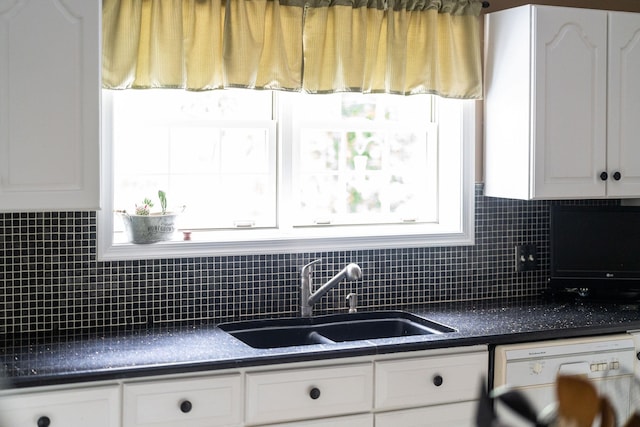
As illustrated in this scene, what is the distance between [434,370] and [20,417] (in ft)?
4.55

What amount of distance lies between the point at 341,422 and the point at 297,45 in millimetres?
1513

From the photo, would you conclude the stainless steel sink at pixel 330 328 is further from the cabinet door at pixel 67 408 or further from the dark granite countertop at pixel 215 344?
the cabinet door at pixel 67 408

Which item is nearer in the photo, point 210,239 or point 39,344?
point 39,344

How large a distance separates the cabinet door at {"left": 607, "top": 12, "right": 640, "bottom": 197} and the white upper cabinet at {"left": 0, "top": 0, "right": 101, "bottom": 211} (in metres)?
2.14

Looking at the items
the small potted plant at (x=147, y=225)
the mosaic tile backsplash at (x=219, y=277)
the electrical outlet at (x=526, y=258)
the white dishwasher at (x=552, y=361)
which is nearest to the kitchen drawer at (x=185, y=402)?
the mosaic tile backsplash at (x=219, y=277)

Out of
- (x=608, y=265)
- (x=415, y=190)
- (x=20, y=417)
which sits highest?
(x=415, y=190)

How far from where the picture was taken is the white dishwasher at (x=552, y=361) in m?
3.09

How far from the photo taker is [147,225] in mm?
3258

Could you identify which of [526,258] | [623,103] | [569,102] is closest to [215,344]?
[526,258]

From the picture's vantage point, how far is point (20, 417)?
2.49 metres

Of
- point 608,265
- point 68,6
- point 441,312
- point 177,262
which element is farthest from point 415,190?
point 68,6

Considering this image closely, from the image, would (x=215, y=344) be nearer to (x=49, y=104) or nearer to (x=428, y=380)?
(x=428, y=380)

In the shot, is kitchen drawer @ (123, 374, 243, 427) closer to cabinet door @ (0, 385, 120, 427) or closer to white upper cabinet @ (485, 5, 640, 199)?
cabinet door @ (0, 385, 120, 427)

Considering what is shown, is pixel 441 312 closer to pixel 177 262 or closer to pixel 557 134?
pixel 557 134
